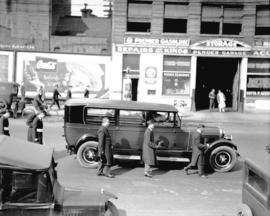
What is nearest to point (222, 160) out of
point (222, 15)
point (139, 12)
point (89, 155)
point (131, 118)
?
point (131, 118)

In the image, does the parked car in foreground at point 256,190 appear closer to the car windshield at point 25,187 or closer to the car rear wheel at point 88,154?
the car windshield at point 25,187

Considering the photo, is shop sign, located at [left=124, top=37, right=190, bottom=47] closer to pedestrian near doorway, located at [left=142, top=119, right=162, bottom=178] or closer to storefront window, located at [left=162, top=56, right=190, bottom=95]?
storefront window, located at [left=162, top=56, right=190, bottom=95]

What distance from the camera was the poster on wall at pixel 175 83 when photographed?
29250 millimetres

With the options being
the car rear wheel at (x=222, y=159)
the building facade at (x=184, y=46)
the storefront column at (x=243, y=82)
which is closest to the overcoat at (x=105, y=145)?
the car rear wheel at (x=222, y=159)

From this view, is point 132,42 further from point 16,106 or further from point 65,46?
point 65,46

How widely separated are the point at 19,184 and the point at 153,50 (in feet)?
79.5

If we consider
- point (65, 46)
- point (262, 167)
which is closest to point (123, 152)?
point (262, 167)

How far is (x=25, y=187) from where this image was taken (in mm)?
5266

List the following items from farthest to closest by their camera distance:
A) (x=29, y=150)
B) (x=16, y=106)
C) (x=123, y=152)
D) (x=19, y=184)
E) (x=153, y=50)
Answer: (x=153, y=50) < (x=16, y=106) < (x=123, y=152) < (x=29, y=150) < (x=19, y=184)

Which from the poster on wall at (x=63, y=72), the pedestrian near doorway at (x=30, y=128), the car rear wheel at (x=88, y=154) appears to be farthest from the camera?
the poster on wall at (x=63, y=72)

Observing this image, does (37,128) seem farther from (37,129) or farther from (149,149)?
(149,149)

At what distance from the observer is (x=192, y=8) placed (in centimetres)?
2902

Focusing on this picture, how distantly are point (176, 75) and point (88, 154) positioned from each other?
17895 millimetres

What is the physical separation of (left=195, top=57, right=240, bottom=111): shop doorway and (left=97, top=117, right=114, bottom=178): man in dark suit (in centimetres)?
1992
